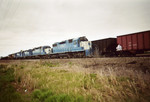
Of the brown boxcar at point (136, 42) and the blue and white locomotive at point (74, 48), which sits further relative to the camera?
the blue and white locomotive at point (74, 48)

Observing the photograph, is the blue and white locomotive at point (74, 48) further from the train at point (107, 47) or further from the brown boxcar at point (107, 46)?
the brown boxcar at point (107, 46)

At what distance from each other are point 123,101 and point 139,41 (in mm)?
13063

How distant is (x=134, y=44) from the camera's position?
13.8 meters

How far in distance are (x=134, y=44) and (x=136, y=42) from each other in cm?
37

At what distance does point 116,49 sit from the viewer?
1600cm

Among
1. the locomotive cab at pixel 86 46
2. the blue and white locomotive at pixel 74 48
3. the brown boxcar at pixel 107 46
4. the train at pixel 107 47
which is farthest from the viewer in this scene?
the blue and white locomotive at pixel 74 48

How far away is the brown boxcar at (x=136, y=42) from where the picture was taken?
12703mm

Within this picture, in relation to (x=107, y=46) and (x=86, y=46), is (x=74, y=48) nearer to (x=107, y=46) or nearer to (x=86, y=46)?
(x=86, y=46)

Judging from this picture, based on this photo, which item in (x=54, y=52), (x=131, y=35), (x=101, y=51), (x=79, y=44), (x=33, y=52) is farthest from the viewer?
(x=33, y=52)

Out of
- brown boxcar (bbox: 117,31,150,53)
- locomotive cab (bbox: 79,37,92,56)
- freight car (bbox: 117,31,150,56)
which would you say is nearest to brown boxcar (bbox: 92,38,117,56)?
freight car (bbox: 117,31,150,56)

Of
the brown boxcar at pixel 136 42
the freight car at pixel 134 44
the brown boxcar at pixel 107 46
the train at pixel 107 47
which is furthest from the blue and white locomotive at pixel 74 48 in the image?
the brown boxcar at pixel 136 42

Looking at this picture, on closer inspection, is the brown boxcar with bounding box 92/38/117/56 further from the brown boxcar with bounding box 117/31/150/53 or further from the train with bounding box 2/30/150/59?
the brown boxcar with bounding box 117/31/150/53

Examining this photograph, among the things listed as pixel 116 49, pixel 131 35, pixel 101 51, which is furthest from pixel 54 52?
pixel 131 35

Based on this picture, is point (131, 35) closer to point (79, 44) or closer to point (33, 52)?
point (79, 44)
